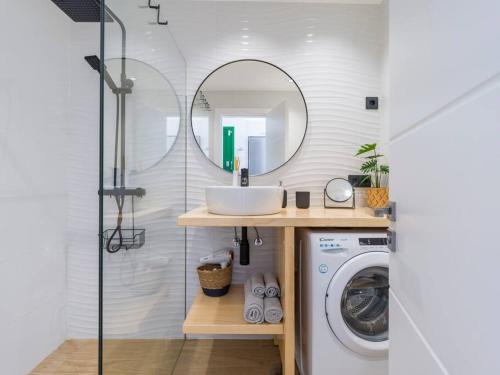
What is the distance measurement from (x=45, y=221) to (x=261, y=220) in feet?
4.87

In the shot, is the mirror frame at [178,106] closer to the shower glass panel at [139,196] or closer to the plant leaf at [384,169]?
the shower glass panel at [139,196]

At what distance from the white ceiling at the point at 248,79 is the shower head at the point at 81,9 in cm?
82

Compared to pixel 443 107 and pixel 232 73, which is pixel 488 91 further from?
pixel 232 73

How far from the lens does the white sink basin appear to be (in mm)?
1433

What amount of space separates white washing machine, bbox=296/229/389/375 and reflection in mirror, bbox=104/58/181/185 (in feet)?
3.10

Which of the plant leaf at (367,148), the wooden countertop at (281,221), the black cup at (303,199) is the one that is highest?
the plant leaf at (367,148)

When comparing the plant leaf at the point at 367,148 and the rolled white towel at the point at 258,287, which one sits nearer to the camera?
the rolled white towel at the point at 258,287

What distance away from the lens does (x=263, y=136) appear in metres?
2.03

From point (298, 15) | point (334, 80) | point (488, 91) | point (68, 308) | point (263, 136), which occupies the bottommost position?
point (68, 308)

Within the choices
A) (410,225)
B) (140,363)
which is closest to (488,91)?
(410,225)

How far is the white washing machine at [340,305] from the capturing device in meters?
1.34

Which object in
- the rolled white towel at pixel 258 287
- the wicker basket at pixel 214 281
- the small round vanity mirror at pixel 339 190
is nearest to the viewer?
the rolled white towel at pixel 258 287

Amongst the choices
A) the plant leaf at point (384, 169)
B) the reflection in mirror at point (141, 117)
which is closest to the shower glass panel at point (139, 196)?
the reflection in mirror at point (141, 117)

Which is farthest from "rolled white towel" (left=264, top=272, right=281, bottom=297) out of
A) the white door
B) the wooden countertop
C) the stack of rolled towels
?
the white door
